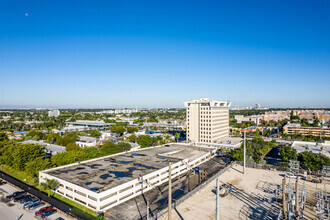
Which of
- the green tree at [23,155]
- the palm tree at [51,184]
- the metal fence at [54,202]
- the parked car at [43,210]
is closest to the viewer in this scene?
the metal fence at [54,202]

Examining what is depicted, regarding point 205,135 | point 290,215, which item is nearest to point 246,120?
point 205,135

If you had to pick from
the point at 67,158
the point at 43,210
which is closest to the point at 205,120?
the point at 67,158

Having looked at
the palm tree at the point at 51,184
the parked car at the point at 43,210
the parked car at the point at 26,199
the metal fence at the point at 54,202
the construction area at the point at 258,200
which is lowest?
the construction area at the point at 258,200

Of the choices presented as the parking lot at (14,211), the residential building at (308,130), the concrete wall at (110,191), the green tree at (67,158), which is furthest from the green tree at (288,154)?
the residential building at (308,130)

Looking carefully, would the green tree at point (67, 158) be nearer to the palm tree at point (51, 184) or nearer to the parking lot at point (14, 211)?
the palm tree at point (51, 184)

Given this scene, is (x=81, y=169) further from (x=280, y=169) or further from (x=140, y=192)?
(x=280, y=169)
